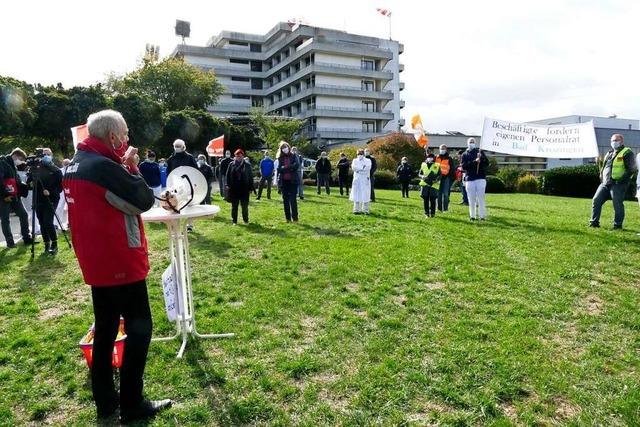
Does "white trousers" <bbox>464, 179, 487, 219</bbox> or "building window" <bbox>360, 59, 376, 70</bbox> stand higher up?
"building window" <bbox>360, 59, 376, 70</bbox>

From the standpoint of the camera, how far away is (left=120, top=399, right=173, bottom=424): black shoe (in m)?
3.20

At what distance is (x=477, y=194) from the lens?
11.3m

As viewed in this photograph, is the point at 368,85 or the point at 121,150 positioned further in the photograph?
the point at 368,85

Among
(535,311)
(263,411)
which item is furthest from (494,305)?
(263,411)

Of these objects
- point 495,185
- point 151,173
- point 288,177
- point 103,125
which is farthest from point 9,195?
point 495,185

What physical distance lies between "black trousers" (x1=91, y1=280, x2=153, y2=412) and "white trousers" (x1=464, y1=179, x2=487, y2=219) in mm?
9518

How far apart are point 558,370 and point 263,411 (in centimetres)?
243

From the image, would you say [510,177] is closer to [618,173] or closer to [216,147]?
[216,147]

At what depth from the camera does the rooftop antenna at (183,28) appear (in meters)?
86.7

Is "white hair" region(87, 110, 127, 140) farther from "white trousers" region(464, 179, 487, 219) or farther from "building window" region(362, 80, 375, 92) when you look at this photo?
"building window" region(362, 80, 375, 92)

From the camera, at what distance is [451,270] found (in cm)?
670

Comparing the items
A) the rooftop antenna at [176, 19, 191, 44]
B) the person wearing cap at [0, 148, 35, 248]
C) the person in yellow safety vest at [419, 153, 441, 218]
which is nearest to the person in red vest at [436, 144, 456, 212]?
the person in yellow safety vest at [419, 153, 441, 218]

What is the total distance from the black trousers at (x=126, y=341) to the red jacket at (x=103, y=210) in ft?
0.50

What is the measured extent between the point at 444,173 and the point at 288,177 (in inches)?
175
